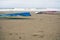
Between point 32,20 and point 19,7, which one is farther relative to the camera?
point 19,7

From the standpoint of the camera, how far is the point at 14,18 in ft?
3.28

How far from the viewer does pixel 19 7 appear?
1.14 metres

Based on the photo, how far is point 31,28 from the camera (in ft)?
3.26

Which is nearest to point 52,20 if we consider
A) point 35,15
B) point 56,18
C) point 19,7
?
point 56,18

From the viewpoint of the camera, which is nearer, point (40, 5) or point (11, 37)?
point (11, 37)

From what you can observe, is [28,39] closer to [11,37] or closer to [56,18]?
[11,37]

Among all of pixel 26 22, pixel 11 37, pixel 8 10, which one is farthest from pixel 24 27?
pixel 8 10

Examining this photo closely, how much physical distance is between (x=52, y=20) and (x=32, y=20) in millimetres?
200

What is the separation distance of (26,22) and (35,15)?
118 millimetres

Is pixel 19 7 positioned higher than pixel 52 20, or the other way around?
pixel 19 7

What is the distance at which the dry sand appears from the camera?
98 cm

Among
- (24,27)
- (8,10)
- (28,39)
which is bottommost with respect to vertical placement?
(28,39)

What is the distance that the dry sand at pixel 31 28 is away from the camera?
976 millimetres

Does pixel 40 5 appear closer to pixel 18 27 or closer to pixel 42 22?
pixel 42 22
